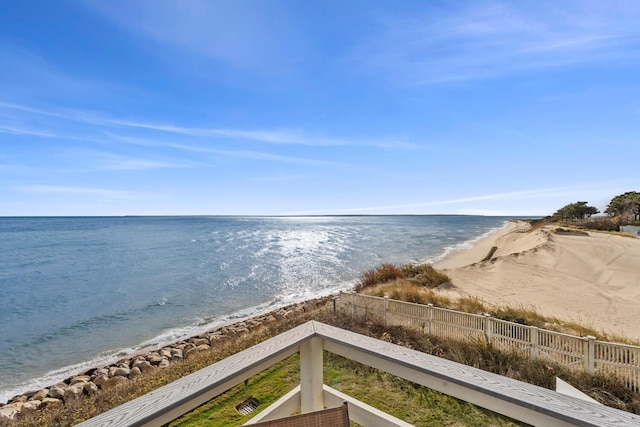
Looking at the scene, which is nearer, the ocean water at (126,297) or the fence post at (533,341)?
the fence post at (533,341)

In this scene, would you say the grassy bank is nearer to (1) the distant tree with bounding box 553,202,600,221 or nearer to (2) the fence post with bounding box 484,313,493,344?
(2) the fence post with bounding box 484,313,493,344

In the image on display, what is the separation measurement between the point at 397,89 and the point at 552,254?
51.6 feet

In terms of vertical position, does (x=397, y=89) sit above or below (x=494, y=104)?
above

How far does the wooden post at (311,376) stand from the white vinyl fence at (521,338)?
458 centimetres

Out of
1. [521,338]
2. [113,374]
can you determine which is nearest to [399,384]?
[521,338]

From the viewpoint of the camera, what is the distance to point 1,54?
11.2m

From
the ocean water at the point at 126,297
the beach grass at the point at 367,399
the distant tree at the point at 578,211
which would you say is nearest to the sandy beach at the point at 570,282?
the beach grass at the point at 367,399

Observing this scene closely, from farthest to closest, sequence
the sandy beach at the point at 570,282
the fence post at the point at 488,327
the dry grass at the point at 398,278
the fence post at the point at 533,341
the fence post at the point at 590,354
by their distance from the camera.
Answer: the dry grass at the point at 398,278 → the sandy beach at the point at 570,282 → the fence post at the point at 488,327 → the fence post at the point at 533,341 → the fence post at the point at 590,354

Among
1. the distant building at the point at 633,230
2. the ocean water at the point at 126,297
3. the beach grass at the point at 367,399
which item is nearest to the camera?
the beach grass at the point at 367,399

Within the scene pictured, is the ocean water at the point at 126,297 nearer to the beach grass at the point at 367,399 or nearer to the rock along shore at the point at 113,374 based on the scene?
the rock along shore at the point at 113,374

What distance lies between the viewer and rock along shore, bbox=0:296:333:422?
A: 6.26m

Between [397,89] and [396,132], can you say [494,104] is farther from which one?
[396,132]

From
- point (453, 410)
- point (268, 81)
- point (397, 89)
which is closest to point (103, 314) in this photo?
point (268, 81)

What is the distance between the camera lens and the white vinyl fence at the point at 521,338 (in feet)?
13.5
